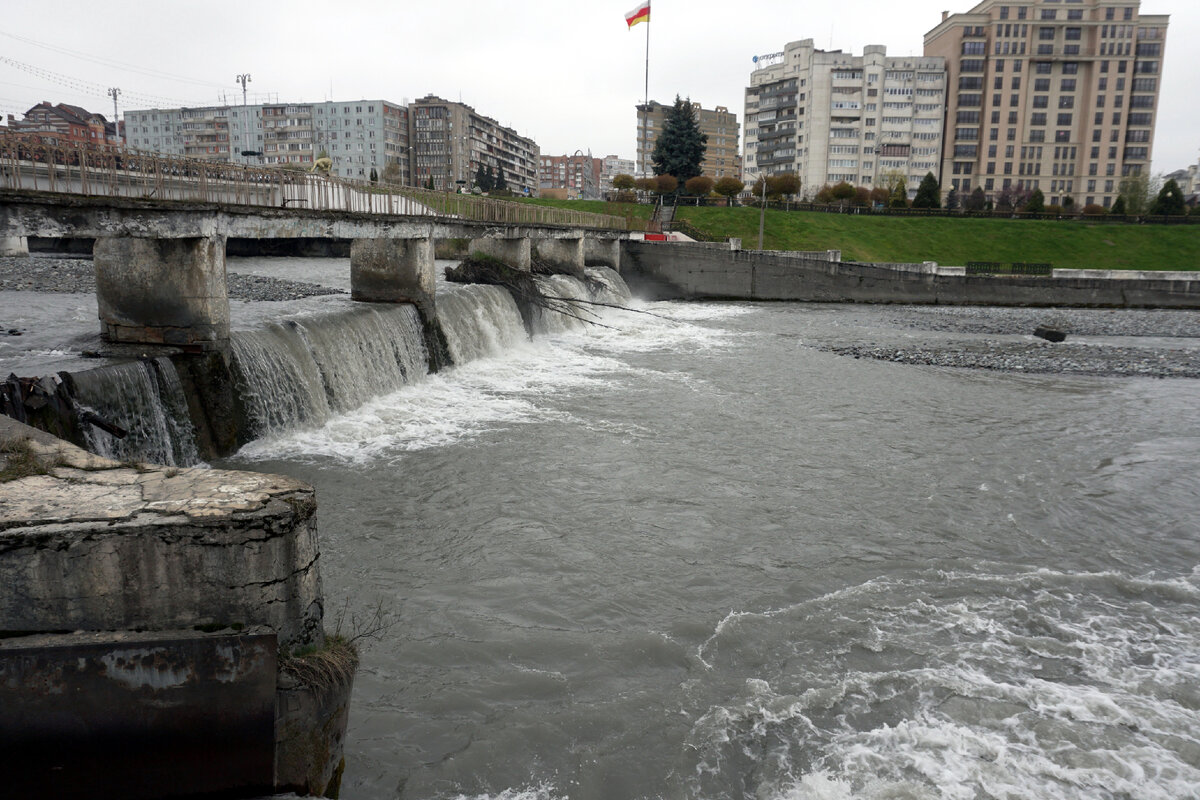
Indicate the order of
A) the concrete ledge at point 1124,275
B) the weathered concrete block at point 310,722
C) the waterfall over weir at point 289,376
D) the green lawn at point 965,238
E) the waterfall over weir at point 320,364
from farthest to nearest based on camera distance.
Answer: the green lawn at point 965,238
the concrete ledge at point 1124,275
the waterfall over weir at point 320,364
the waterfall over weir at point 289,376
the weathered concrete block at point 310,722

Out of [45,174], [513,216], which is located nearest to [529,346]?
[513,216]

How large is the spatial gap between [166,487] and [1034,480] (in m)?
12.3

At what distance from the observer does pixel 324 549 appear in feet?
31.6

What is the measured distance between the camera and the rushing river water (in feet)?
20.1

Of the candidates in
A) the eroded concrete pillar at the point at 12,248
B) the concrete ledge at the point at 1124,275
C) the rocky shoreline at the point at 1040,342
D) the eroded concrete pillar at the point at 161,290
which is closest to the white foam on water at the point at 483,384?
the eroded concrete pillar at the point at 161,290

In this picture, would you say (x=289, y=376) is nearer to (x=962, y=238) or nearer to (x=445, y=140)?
(x=962, y=238)

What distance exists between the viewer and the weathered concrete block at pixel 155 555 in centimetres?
447

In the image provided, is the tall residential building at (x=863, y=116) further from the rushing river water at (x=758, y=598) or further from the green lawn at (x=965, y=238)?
the rushing river water at (x=758, y=598)

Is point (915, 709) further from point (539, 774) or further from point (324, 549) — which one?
point (324, 549)

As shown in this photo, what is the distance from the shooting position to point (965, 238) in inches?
2694

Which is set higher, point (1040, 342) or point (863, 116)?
point (863, 116)

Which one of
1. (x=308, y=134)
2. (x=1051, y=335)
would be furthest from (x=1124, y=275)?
(x=308, y=134)

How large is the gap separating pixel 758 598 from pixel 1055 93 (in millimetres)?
116117

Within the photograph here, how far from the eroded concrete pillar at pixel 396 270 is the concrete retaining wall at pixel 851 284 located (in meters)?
25.9
